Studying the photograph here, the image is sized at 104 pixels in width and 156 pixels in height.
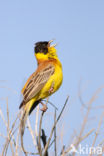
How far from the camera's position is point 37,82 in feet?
16.5

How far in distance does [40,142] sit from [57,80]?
6.66 ft

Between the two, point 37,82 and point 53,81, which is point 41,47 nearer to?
point 37,82

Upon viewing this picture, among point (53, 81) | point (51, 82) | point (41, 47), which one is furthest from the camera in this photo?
point (41, 47)

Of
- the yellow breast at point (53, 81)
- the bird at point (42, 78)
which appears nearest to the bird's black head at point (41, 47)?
the bird at point (42, 78)

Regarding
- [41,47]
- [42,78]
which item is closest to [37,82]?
[42,78]

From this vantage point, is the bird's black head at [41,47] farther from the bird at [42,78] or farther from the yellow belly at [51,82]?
the yellow belly at [51,82]

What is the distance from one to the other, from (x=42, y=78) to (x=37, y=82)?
10 centimetres

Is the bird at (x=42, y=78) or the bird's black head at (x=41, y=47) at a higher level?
the bird's black head at (x=41, y=47)

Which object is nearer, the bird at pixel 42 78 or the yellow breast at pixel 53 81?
the bird at pixel 42 78

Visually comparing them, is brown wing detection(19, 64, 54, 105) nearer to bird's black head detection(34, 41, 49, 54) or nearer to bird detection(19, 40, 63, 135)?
bird detection(19, 40, 63, 135)

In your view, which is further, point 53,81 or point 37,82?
point 37,82

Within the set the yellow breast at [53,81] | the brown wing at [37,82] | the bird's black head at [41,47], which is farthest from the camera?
the bird's black head at [41,47]

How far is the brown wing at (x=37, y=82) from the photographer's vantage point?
15.3ft

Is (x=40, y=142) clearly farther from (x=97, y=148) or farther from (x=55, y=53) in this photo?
(x=55, y=53)
